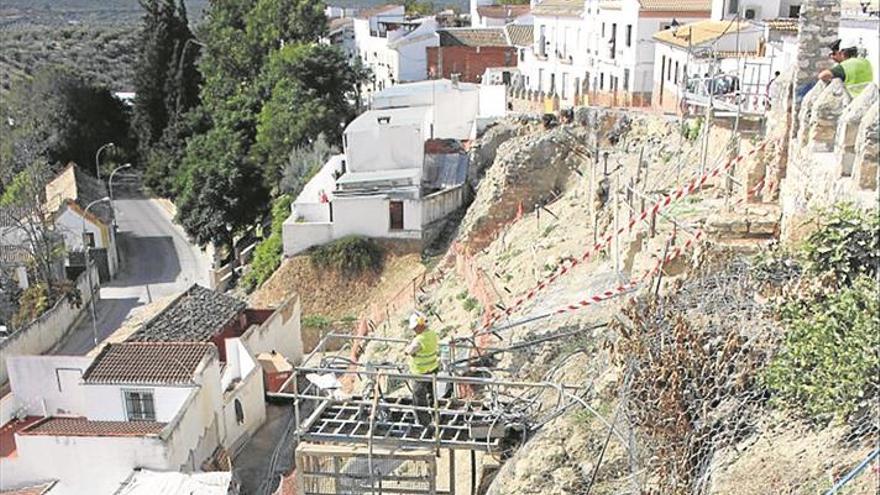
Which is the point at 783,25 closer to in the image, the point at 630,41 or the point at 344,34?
the point at 630,41

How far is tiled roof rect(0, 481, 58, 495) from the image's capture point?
17203 mm

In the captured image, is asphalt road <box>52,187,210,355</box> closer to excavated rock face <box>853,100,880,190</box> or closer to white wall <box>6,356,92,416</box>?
white wall <box>6,356,92,416</box>

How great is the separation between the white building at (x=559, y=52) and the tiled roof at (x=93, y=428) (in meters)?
20.9

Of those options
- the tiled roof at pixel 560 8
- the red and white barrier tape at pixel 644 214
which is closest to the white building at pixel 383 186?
the tiled roof at pixel 560 8

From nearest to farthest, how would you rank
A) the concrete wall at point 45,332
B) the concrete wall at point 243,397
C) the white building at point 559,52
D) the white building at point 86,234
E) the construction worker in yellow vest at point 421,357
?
the construction worker in yellow vest at point 421,357 < the concrete wall at point 243,397 < the concrete wall at point 45,332 < the white building at point 559,52 < the white building at point 86,234

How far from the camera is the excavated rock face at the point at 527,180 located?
27.3 metres

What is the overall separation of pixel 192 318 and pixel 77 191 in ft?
75.0

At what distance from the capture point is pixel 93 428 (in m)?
18.4

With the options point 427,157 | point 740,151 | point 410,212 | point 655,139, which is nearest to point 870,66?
point 740,151

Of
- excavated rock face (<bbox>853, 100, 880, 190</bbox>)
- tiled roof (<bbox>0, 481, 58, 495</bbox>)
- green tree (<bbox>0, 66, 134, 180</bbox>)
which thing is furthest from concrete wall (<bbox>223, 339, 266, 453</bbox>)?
green tree (<bbox>0, 66, 134, 180</bbox>)

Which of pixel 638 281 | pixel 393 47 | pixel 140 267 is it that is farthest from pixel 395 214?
pixel 393 47

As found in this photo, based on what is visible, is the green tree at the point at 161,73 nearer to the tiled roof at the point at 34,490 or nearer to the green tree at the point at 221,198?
the green tree at the point at 221,198

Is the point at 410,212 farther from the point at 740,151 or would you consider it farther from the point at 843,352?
the point at 843,352

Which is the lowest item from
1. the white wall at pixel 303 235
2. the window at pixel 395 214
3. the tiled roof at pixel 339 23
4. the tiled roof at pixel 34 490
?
the tiled roof at pixel 34 490
